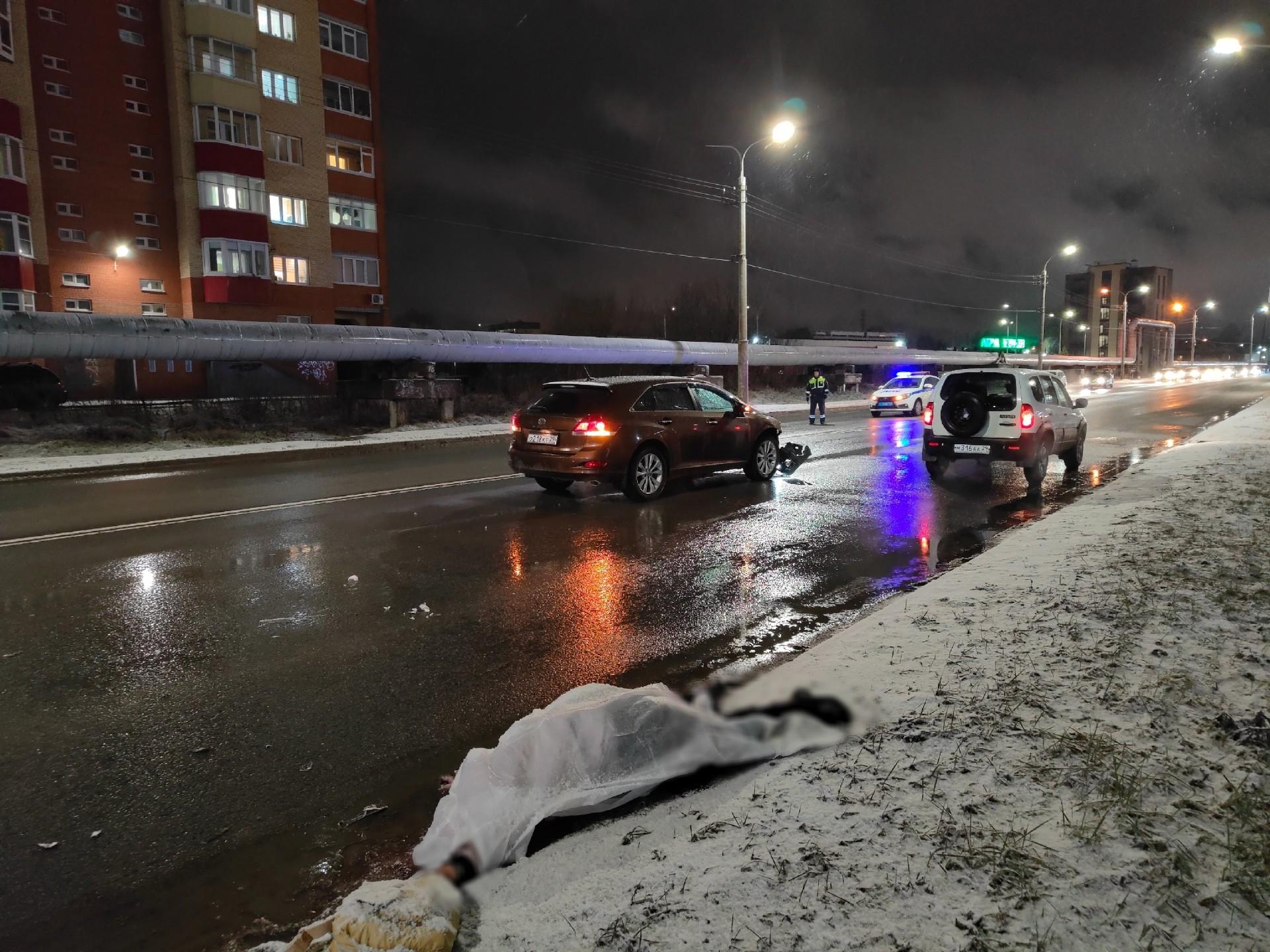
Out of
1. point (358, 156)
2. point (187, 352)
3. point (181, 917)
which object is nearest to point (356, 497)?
point (181, 917)

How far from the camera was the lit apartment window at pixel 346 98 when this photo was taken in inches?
1531

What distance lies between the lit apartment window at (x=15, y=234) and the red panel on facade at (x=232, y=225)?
6147 millimetres

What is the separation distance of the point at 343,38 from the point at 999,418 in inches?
1570

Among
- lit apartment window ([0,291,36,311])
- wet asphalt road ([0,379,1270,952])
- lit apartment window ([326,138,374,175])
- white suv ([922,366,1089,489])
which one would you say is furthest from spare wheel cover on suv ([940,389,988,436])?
lit apartment window ([326,138,374,175])

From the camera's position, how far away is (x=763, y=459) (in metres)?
12.5

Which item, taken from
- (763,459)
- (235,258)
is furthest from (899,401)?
(235,258)

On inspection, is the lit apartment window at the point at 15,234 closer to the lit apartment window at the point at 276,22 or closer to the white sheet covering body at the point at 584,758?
the lit apartment window at the point at 276,22

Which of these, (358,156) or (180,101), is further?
(358,156)

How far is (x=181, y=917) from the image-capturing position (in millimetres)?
2713

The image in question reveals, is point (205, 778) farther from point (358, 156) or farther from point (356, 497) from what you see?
point (358, 156)

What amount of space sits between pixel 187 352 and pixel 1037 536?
20868 mm

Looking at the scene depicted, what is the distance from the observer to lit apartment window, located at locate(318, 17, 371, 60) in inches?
1519

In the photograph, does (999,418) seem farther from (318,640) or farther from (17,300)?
(17,300)

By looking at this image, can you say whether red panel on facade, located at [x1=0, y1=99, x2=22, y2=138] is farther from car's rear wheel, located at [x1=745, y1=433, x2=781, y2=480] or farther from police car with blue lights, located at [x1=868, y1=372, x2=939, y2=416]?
police car with blue lights, located at [x1=868, y1=372, x2=939, y2=416]
